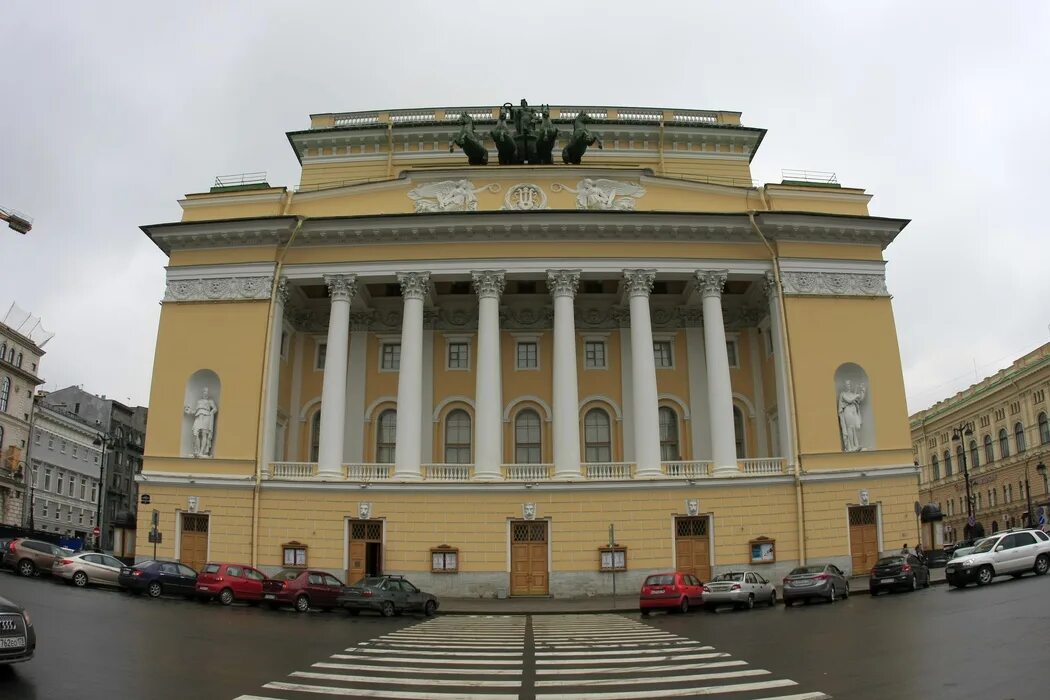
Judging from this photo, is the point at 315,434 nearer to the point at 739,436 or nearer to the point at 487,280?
the point at 487,280

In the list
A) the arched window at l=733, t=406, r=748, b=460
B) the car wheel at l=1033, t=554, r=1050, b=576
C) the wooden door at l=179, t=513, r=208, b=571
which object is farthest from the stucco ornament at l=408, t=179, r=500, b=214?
the car wheel at l=1033, t=554, r=1050, b=576

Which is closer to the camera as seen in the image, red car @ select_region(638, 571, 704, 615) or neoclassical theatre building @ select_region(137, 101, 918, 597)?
red car @ select_region(638, 571, 704, 615)

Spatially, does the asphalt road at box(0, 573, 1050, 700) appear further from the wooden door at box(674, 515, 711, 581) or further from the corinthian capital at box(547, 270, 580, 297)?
the corinthian capital at box(547, 270, 580, 297)

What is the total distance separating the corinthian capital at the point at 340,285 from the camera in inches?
1334

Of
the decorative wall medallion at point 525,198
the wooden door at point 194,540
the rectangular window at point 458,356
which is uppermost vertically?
the decorative wall medallion at point 525,198

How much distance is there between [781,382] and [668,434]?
5.89 metres

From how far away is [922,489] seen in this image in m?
96.7

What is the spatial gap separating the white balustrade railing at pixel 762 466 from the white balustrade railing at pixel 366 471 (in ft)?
45.1

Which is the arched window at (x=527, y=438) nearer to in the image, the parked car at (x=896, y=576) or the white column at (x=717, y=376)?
the white column at (x=717, y=376)

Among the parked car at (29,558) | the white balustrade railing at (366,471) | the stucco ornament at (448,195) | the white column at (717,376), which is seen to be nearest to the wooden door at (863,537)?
the white column at (717,376)

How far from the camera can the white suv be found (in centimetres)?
2422

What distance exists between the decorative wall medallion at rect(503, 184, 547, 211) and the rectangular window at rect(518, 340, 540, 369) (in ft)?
21.0

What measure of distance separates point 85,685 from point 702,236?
28291 millimetres

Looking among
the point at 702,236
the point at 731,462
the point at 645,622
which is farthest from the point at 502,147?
the point at 645,622
